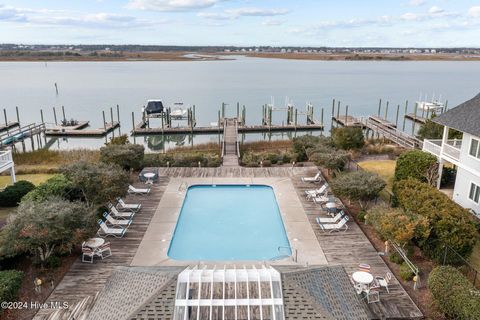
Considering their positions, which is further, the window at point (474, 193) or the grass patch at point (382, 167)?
the grass patch at point (382, 167)

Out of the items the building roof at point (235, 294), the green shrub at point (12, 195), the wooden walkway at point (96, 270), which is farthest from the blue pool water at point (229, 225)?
the green shrub at point (12, 195)

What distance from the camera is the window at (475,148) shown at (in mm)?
16483

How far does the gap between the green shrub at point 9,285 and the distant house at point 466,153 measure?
17.4 metres

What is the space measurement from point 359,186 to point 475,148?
19.0 feet

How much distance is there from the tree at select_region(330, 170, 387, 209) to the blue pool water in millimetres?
2990

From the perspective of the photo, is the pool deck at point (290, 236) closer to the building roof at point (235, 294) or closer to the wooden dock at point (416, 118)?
the building roof at point (235, 294)

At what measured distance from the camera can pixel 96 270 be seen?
12.1 m

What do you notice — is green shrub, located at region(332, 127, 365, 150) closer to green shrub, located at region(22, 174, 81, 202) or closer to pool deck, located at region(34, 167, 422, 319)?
pool deck, located at region(34, 167, 422, 319)

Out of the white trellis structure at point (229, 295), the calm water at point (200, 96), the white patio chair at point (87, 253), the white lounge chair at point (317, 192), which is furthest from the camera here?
the calm water at point (200, 96)

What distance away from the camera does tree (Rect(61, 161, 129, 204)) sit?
1528 centimetres

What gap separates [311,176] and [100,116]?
37132mm

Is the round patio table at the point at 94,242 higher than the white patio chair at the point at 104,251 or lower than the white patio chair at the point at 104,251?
higher

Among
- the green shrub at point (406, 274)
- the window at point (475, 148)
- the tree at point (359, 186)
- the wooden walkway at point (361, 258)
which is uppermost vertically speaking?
the window at point (475, 148)

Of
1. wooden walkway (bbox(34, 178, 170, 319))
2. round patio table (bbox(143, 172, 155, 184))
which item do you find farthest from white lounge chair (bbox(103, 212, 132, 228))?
round patio table (bbox(143, 172, 155, 184))
